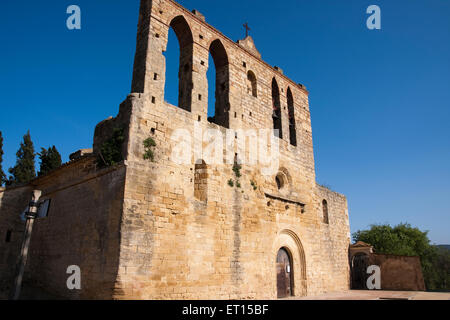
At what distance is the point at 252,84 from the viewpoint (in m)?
12.9

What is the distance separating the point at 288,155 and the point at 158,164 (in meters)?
6.60

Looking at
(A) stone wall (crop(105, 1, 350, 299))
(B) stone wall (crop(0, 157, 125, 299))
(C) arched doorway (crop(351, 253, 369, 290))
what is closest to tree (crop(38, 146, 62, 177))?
(B) stone wall (crop(0, 157, 125, 299))

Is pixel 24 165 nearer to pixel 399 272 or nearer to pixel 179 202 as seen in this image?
pixel 179 202

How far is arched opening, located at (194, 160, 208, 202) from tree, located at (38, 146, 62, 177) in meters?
13.2

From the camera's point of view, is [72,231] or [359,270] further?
[359,270]

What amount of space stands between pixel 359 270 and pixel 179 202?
1237 cm

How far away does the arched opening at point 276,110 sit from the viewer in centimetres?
1328

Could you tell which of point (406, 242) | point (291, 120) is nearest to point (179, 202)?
point (291, 120)

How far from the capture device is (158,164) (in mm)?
8133

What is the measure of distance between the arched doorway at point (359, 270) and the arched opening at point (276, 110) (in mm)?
8298

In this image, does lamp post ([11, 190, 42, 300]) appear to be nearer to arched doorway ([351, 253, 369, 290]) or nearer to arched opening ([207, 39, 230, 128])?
arched opening ([207, 39, 230, 128])

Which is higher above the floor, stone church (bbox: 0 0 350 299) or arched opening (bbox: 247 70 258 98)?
arched opening (bbox: 247 70 258 98)

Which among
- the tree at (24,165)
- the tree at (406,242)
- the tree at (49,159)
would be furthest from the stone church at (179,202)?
the tree at (406,242)

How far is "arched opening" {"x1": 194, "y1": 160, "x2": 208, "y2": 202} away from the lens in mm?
9133
